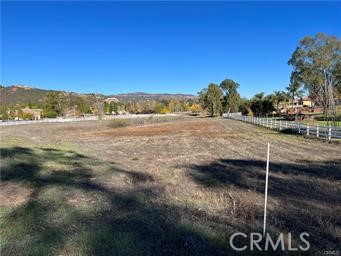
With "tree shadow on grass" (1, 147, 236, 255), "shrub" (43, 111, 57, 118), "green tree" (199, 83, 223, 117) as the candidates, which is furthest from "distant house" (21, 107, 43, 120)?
"tree shadow on grass" (1, 147, 236, 255)

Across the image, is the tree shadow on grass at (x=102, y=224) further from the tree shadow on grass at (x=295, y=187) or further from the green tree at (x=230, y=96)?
the green tree at (x=230, y=96)

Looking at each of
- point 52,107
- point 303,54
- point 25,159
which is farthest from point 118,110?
point 25,159

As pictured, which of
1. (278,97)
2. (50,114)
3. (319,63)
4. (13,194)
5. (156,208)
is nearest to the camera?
(156,208)

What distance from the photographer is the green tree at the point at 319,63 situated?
56.7 m

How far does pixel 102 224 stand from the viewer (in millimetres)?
5980

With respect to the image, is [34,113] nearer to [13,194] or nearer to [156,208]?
[13,194]

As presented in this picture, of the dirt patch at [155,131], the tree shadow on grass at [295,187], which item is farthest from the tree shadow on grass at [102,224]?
the dirt patch at [155,131]

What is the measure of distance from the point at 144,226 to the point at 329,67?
60.0 m

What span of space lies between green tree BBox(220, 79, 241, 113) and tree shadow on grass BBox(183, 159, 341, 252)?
105241 mm

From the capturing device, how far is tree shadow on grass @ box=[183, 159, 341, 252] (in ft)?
19.4

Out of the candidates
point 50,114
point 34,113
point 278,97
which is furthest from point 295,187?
point 34,113

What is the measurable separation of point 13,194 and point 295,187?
7176 millimetres

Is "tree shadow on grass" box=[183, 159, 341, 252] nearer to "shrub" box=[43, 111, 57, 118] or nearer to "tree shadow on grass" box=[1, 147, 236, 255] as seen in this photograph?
"tree shadow on grass" box=[1, 147, 236, 255]

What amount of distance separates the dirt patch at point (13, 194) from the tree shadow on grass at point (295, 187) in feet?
15.3
